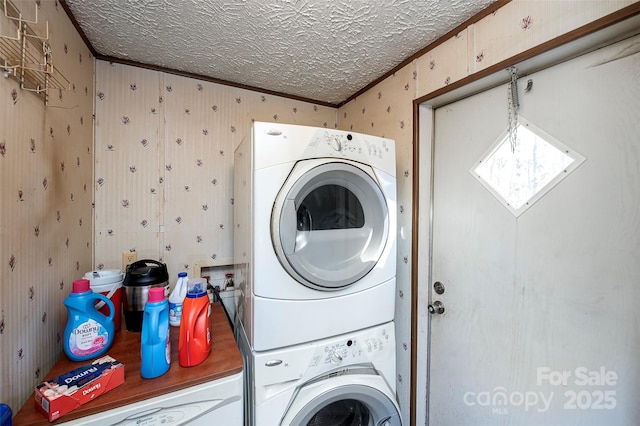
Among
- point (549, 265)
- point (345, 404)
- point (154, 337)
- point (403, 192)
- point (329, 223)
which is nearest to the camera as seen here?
point (154, 337)

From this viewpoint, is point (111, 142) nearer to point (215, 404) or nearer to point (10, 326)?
point (10, 326)

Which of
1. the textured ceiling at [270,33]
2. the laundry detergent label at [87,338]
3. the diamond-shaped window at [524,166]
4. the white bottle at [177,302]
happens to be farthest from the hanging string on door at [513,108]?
the laundry detergent label at [87,338]

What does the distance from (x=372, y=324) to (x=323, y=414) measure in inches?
20.3

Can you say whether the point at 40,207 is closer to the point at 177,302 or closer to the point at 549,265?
the point at 177,302

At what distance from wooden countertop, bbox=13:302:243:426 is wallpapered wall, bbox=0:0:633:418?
79 mm

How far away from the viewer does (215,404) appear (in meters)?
0.94

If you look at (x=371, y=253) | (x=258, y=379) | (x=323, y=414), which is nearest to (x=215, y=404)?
(x=258, y=379)

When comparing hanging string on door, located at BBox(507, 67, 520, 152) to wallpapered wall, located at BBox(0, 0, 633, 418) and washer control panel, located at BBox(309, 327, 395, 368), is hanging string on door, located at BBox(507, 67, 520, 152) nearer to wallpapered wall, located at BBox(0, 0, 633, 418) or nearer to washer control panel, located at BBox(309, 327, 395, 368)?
wallpapered wall, located at BBox(0, 0, 633, 418)

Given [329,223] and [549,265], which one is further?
[329,223]

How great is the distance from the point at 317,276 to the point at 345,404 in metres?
0.77

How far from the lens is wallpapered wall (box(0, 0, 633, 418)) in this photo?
0.80 metres

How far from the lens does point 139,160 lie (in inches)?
59.6

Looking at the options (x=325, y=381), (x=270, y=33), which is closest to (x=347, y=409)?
(x=325, y=381)

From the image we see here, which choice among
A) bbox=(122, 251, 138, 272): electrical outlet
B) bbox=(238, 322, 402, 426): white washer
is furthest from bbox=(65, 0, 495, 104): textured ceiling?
bbox=(238, 322, 402, 426): white washer
